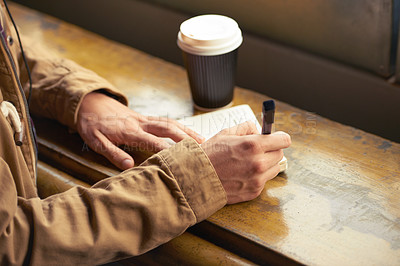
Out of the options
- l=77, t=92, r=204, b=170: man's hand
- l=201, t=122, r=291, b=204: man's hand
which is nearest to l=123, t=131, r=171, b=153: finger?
l=77, t=92, r=204, b=170: man's hand

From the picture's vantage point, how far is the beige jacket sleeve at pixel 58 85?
1072mm

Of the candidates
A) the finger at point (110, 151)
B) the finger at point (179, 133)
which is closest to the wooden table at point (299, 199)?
the finger at point (110, 151)

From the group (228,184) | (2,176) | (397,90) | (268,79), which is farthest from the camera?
(268,79)

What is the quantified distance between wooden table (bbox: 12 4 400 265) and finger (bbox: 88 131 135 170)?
0.02 m

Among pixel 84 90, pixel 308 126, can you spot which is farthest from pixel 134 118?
pixel 308 126

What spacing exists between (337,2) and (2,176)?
94 centimetres

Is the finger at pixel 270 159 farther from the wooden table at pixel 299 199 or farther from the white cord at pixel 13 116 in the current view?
the white cord at pixel 13 116

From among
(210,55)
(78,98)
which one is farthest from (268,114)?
(78,98)

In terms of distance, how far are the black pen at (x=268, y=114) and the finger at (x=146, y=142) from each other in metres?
0.23

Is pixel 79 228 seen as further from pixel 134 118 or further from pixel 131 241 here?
pixel 134 118

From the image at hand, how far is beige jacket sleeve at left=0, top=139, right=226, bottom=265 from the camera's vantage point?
0.72 metres

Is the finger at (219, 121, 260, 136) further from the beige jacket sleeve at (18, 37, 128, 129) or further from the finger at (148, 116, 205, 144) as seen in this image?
the beige jacket sleeve at (18, 37, 128, 129)

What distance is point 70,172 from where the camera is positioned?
103cm

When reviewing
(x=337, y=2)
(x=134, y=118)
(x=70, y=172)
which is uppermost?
(x=337, y=2)
